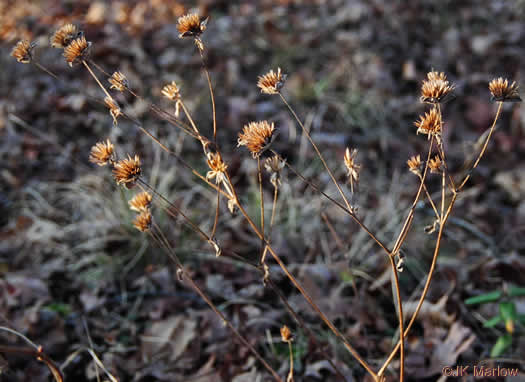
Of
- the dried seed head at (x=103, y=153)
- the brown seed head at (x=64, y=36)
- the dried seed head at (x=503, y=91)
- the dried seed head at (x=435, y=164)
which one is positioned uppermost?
the brown seed head at (x=64, y=36)

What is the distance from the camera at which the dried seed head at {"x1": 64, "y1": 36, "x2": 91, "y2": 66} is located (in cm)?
105

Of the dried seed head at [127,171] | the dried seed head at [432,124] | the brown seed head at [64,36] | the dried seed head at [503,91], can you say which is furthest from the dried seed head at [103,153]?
the dried seed head at [503,91]

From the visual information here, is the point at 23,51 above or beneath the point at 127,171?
above

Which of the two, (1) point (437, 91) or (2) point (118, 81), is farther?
(2) point (118, 81)

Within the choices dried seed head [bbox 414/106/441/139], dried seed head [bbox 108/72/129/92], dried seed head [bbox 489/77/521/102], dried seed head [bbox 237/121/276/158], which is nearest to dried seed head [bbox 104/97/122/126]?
dried seed head [bbox 108/72/129/92]

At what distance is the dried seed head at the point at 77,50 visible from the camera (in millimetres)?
1051

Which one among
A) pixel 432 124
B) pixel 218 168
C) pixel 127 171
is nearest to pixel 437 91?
pixel 432 124

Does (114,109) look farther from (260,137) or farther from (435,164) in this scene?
(435,164)

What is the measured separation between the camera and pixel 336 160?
2.76m

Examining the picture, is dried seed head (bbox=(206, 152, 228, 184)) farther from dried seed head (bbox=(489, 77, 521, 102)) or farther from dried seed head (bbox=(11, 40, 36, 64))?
dried seed head (bbox=(489, 77, 521, 102))

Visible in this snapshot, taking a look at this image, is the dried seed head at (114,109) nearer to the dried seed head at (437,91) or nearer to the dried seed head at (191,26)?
the dried seed head at (191,26)

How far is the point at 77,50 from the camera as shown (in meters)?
1.05

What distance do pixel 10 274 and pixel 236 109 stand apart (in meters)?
1.73

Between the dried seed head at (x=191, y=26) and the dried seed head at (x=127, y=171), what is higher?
the dried seed head at (x=191, y=26)
